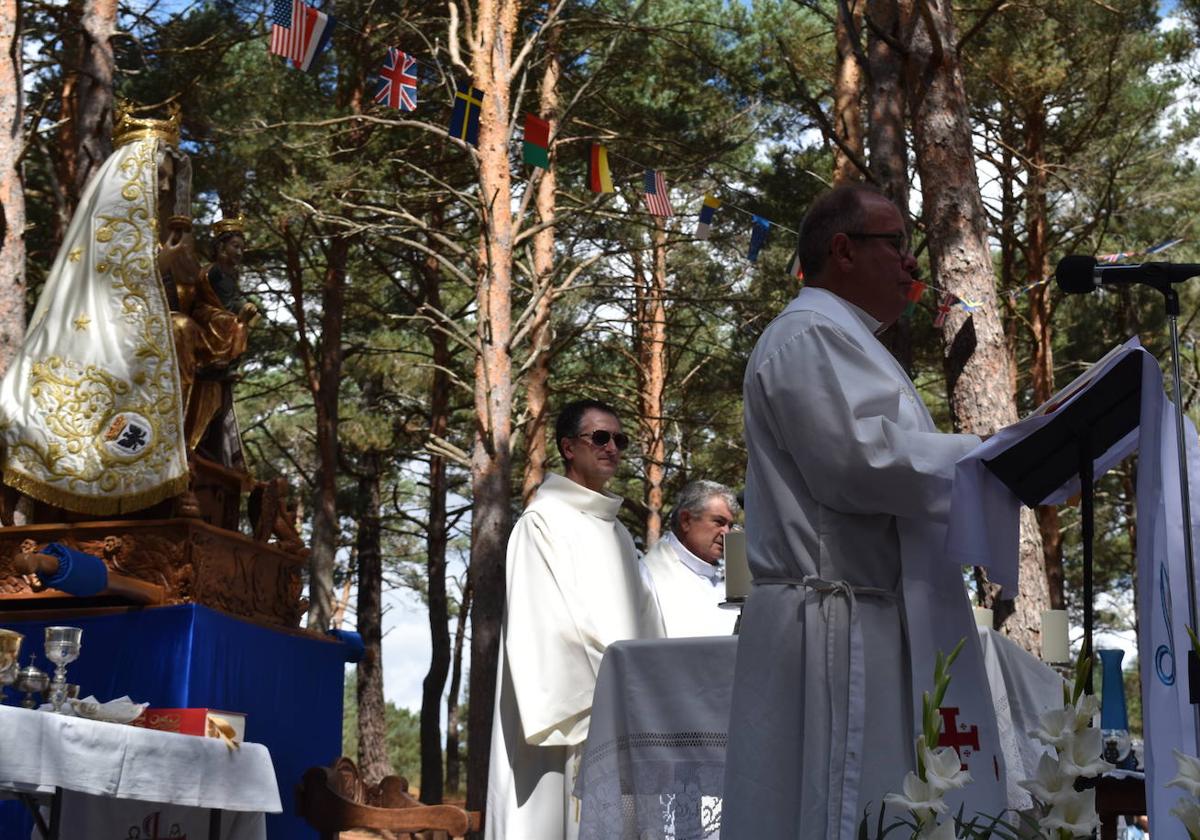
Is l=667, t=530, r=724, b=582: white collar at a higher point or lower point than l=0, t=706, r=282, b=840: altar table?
higher

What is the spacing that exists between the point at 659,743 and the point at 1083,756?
2.09 meters

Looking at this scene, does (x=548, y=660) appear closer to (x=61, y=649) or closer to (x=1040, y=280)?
(x=61, y=649)

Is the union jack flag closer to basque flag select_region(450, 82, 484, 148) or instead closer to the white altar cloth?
basque flag select_region(450, 82, 484, 148)

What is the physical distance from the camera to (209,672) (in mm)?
4840

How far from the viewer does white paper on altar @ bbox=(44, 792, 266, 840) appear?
4.56m

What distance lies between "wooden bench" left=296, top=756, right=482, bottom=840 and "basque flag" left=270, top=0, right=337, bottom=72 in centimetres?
680

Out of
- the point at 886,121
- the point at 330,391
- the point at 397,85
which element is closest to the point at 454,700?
the point at 330,391

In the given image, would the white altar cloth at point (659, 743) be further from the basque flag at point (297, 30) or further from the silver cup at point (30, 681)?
the basque flag at point (297, 30)

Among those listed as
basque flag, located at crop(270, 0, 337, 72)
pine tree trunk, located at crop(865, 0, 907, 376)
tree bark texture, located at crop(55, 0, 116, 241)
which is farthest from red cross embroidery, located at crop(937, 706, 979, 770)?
basque flag, located at crop(270, 0, 337, 72)

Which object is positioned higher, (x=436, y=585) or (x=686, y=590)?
(x=436, y=585)

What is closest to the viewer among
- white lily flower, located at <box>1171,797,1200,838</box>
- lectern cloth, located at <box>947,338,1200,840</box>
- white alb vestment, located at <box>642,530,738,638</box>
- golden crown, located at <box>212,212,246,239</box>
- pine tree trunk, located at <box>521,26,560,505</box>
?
white lily flower, located at <box>1171,797,1200,838</box>

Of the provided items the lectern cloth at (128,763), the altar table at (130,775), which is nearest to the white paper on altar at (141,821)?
the altar table at (130,775)

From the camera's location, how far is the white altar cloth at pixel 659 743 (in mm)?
3838

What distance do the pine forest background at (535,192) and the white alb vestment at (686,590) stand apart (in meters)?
4.68
